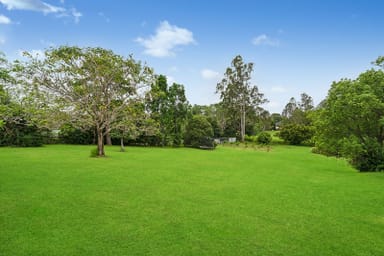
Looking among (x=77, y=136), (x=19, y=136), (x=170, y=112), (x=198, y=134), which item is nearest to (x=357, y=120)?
(x=198, y=134)

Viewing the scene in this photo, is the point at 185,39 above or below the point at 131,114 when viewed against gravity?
above

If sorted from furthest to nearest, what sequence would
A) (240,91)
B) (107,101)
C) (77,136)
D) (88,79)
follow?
(240,91) → (77,136) → (107,101) → (88,79)

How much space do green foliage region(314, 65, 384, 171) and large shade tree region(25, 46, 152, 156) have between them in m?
10.6

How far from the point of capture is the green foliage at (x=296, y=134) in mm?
35625

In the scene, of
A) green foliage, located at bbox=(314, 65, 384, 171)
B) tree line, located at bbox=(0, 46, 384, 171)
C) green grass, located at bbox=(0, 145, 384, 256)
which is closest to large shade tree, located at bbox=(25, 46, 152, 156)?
tree line, located at bbox=(0, 46, 384, 171)

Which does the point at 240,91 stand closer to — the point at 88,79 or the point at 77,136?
the point at 77,136

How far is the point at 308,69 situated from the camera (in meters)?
17.7

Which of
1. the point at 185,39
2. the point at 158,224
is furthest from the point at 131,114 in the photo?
the point at 158,224

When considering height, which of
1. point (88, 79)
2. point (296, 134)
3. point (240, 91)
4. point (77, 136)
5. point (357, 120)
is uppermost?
point (240, 91)

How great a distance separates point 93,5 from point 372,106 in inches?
561

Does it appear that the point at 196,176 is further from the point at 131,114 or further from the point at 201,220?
the point at 131,114

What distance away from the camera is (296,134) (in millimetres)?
35750

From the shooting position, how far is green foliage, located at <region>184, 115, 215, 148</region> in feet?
90.6

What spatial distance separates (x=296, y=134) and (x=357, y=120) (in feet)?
82.9
